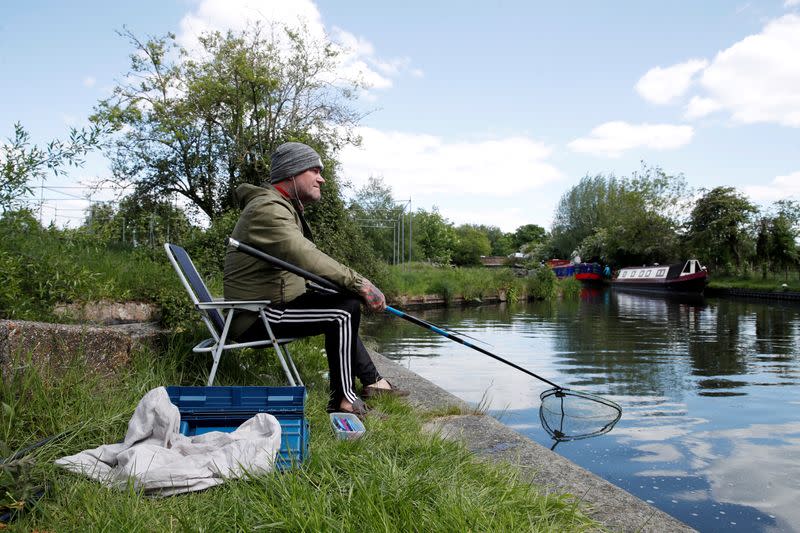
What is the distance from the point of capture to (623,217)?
44562mm

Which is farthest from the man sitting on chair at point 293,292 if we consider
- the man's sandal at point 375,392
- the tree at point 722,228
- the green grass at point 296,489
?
the tree at point 722,228

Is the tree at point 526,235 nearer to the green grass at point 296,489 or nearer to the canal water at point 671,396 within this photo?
the canal water at point 671,396

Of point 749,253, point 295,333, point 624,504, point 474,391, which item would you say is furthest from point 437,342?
point 749,253

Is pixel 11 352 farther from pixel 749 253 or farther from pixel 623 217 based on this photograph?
pixel 623 217

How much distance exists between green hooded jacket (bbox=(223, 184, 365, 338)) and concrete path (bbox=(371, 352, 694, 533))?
1.02m

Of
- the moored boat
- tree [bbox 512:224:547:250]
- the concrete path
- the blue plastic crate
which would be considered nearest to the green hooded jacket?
the blue plastic crate

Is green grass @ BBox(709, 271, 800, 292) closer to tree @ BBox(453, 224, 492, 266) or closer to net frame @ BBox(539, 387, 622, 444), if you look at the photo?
net frame @ BBox(539, 387, 622, 444)

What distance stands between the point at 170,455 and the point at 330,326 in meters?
1.35

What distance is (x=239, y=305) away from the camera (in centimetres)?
322

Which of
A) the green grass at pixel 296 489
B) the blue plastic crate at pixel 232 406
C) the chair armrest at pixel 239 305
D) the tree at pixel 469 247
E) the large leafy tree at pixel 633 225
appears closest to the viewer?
the green grass at pixel 296 489

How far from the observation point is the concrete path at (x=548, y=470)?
2238 mm

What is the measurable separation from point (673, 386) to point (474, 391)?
2138mm

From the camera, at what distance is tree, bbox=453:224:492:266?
6950cm

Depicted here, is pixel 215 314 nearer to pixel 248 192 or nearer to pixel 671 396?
pixel 248 192
